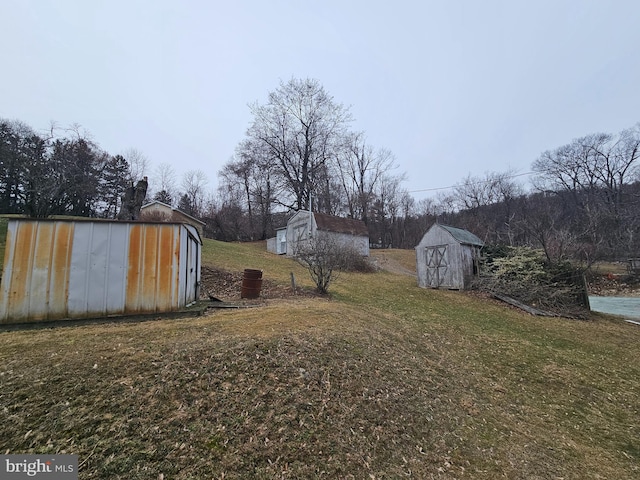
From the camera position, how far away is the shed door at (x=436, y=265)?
14469 mm

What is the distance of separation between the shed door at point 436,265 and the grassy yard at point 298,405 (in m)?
8.46

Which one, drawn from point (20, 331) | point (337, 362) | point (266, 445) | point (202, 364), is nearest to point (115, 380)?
point (202, 364)

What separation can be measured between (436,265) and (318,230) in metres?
9.74

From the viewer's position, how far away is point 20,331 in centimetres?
472

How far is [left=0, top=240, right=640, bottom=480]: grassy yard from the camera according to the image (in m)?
2.53

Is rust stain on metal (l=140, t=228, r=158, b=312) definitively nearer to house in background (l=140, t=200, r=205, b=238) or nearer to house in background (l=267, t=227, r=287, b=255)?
house in background (l=140, t=200, r=205, b=238)

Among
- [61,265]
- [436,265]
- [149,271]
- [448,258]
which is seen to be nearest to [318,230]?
[436,265]

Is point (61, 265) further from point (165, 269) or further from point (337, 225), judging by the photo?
point (337, 225)

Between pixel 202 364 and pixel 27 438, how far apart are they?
5.15ft

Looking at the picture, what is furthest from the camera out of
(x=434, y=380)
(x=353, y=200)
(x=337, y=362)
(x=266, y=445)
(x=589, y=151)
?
(x=353, y=200)

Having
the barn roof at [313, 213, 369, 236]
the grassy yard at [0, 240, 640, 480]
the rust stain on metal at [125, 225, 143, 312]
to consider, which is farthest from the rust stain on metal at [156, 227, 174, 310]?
the barn roof at [313, 213, 369, 236]

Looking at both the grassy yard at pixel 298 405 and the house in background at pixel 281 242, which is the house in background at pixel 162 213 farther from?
the grassy yard at pixel 298 405

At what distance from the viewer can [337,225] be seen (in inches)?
950

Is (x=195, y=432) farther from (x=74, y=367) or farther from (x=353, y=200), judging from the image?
(x=353, y=200)
